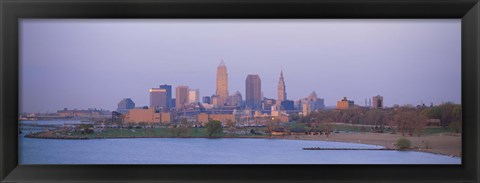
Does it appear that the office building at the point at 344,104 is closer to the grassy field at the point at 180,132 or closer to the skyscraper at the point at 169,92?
the grassy field at the point at 180,132

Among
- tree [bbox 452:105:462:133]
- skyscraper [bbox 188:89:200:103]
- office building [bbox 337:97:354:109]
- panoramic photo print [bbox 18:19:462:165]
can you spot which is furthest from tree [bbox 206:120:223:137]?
tree [bbox 452:105:462:133]

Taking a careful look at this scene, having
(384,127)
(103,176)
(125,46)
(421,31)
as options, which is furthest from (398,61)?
(103,176)

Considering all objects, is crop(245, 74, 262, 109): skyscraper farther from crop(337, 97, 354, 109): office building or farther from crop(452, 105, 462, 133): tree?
crop(452, 105, 462, 133): tree

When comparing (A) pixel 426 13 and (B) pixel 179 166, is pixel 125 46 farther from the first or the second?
(A) pixel 426 13

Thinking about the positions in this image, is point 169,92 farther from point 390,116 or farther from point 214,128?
point 390,116

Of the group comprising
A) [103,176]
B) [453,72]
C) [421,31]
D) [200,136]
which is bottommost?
[103,176]

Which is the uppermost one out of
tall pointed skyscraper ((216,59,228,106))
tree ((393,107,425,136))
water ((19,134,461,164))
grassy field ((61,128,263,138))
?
tall pointed skyscraper ((216,59,228,106))

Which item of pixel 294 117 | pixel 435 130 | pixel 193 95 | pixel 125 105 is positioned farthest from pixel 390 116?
pixel 125 105

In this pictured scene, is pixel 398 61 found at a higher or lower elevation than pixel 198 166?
higher
